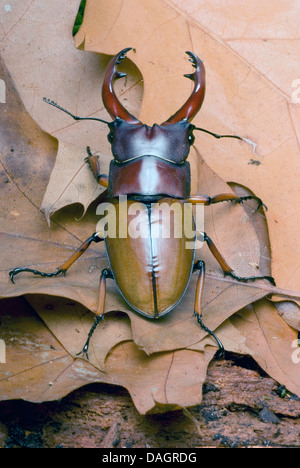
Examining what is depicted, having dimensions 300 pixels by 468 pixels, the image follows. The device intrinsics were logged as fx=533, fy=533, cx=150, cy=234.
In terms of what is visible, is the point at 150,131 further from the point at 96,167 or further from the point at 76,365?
the point at 76,365

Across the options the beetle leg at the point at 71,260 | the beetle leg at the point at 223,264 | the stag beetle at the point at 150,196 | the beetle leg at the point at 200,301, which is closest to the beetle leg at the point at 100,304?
the stag beetle at the point at 150,196

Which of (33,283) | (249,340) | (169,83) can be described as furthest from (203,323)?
(169,83)

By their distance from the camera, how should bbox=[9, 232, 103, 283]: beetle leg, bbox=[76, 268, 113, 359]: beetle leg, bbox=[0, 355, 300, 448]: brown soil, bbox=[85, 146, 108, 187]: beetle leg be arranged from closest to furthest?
bbox=[0, 355, 300, 448]: brown soil → bbox=[76, 268, 113, 359]: beetle leg → bbox=[9, 232, 103, 283]: beetle leg → bbox=[85, 146, 108, 187]: beetle leg

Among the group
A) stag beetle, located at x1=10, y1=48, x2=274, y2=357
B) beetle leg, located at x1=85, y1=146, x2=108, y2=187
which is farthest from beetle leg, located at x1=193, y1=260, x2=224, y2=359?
beetle leg, located at x1=85, y1=146, x2=108, y2=187

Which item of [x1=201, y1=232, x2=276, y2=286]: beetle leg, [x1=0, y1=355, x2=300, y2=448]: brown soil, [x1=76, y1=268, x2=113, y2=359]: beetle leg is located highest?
[x1=201, y1=232, x2=276, y2=286]: beetle leg

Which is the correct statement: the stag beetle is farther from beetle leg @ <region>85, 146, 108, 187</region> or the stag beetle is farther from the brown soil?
the brown soil

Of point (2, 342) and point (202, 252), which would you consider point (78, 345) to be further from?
Answer: point (202, 252)
